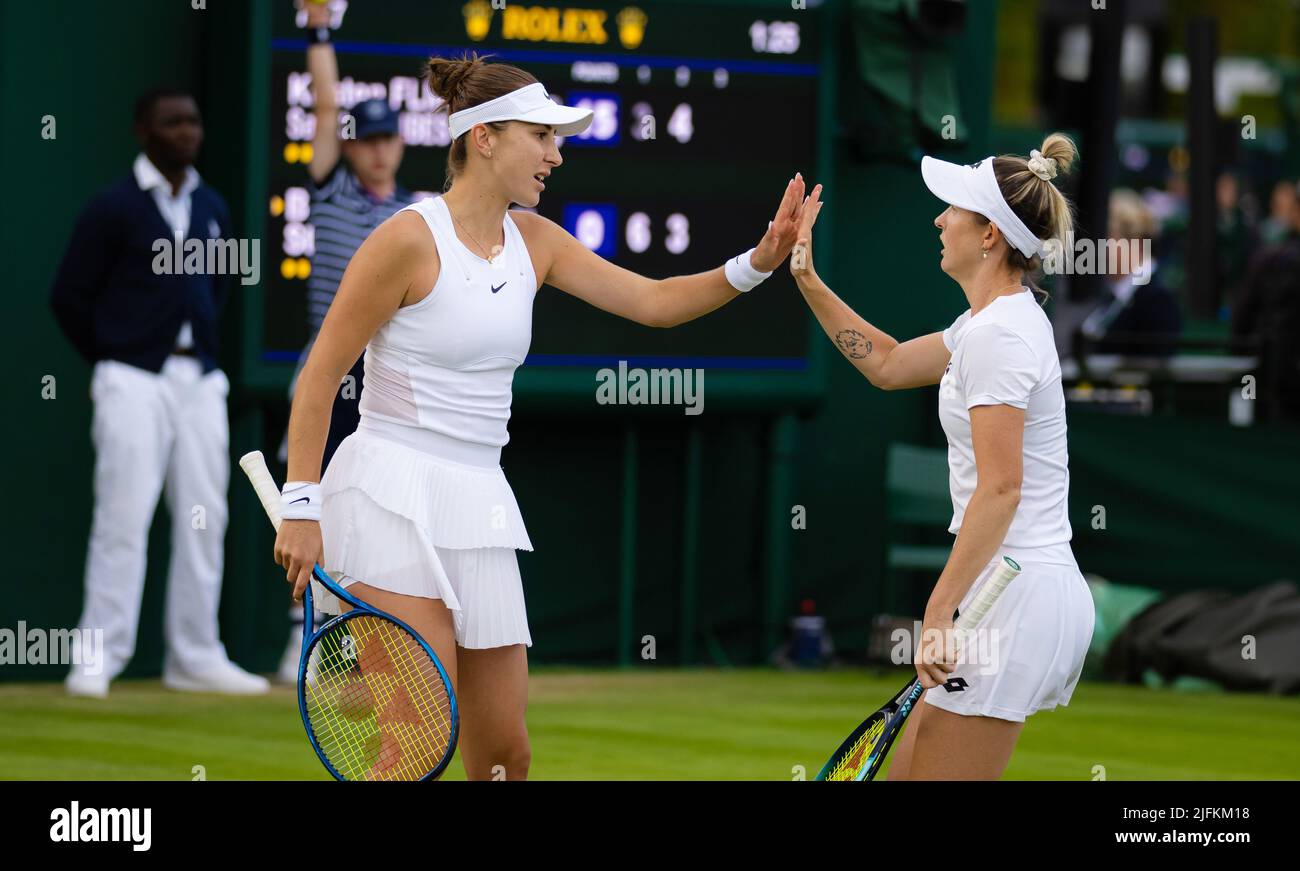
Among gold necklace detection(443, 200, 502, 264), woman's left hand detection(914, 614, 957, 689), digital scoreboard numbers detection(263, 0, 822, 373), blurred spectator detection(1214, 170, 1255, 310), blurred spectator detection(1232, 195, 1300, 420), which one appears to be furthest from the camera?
blurred spectator detection(1214, 170, 1255, 310)

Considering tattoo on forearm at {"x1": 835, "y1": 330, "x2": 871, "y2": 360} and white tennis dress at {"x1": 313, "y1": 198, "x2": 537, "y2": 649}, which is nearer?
white tennis dress at {"x1": 313, "y1": 198, "x2": 537, "y2": 649}

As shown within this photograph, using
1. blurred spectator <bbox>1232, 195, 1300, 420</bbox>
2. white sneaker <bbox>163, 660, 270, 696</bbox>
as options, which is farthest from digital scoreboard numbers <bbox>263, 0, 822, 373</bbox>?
blurred spectator <bbox>1232, 195, 1300, 420</bbox>

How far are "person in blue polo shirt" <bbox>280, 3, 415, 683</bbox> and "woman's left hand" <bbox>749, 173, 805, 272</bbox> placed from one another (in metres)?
3.63

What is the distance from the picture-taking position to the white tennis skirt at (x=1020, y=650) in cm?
431

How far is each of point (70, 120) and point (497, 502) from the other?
5.21 m

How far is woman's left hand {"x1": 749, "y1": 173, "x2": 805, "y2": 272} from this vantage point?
5.09 m

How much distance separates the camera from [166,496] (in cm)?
893

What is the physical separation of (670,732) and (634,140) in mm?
2869

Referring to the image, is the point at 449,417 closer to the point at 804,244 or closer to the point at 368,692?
the point at 368,692

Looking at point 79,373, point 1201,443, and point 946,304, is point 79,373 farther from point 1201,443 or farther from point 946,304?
point 1201,443

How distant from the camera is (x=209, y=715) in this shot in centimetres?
820

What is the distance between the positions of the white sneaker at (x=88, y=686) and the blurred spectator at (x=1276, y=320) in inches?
252

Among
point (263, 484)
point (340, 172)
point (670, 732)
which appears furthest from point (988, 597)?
point (340, 172)

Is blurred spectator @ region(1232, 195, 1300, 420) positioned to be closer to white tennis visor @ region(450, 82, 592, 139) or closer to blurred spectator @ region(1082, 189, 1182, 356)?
blurred spectator @ region(1082, 189, 1182, 356)
